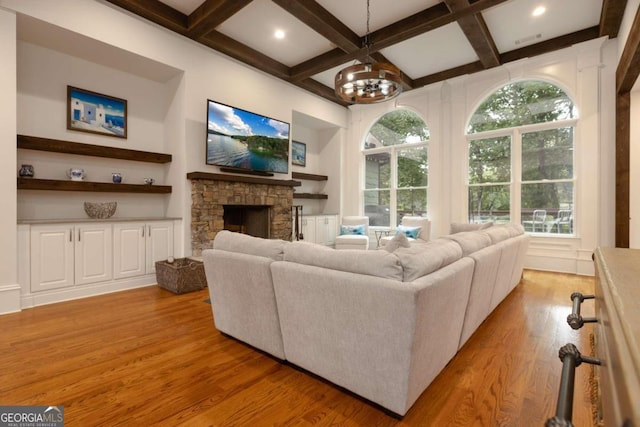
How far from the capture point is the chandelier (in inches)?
117

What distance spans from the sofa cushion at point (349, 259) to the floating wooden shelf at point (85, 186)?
10.7ft

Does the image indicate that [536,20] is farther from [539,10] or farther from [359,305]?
[359,305]

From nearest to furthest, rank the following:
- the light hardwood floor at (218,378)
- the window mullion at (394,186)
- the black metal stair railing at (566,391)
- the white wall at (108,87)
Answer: the black metal stair railing at (566,391)
the light hardwood floor at (218,378)
the white wall at (108,87)
the window mullion at (394,186)

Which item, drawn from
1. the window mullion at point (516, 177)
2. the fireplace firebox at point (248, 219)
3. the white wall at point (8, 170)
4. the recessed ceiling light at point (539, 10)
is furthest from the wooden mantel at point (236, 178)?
the recessed ceiling light at point (539, 10)

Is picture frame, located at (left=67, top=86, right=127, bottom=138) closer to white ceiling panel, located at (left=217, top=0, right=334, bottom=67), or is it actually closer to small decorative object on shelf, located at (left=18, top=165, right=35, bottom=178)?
small decorative object on shelf, located at (left=18, top=165, right=35, bottom=178)

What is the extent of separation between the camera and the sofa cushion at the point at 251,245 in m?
2.05

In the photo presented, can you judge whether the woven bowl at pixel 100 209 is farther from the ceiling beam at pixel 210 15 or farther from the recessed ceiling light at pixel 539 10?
the recessed ceiling light at pixel 539 10

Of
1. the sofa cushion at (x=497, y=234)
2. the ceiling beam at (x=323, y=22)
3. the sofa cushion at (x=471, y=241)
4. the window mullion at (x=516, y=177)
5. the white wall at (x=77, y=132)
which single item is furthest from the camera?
the window mullion at (x=516, y=177)

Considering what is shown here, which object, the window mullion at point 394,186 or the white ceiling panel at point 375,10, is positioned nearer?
the white ceiling panel at point 375,10

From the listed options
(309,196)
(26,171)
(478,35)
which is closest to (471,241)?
(478,35)

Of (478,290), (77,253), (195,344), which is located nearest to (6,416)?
(195,344)

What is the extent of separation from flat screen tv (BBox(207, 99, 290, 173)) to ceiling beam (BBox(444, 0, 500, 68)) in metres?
3.12

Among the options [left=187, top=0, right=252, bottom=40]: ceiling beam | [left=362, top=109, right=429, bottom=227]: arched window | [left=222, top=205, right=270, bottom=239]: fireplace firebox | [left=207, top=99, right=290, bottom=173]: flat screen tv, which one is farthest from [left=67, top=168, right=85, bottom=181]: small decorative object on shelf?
[left=362, top=109, right=429, bottom=227]: arched window

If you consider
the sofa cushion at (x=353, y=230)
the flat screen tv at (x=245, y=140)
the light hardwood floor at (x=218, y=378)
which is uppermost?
the flat screen tv at (x=245, y=140)
